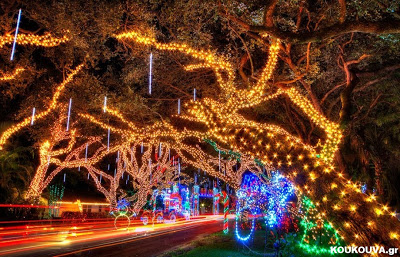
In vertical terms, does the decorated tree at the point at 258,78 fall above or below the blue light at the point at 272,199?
above

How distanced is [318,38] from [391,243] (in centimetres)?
308

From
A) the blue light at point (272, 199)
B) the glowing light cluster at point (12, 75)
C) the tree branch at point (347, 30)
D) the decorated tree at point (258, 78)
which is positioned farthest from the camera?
the glowing light cluster at point (12, 75)

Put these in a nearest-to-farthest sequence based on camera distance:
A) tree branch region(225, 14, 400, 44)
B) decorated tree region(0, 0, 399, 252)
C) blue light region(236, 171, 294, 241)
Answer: tree branch region(225, 14, 400, 44), decorated tree region(0, 0, 399, 252), blue light region(236, 171, 294, 241)

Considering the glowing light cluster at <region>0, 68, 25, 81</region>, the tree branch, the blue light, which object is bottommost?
the blue light

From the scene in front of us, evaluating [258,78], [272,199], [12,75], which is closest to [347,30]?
[258,78]

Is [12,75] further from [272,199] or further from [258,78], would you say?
[272,199]

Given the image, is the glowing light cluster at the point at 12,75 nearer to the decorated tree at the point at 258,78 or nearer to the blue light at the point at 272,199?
the decorated tree at the point at 258,78

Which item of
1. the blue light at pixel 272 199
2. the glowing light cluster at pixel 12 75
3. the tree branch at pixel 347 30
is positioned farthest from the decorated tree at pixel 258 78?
the blue light at pixel 272 199

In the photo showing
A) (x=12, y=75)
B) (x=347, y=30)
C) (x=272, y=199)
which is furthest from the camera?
(x=12, y=75)

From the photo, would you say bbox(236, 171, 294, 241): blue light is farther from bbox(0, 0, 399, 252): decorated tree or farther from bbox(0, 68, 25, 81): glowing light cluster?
bbox(0, 68, 25, 81): glowing light cluster

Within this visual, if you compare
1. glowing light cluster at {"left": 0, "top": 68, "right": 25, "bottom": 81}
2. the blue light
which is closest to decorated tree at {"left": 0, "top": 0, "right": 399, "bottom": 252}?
glowing light cluster at {"left": 0, "top": 68, "right": 25, "bottom": 81}

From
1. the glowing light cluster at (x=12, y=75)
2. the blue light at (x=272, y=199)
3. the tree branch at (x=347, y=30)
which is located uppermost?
the glowing light cluster at (x=12, y=75)

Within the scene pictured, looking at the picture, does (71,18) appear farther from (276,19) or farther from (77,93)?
(276,19)

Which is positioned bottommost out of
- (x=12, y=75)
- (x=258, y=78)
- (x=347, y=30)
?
(x=347, y=30)
